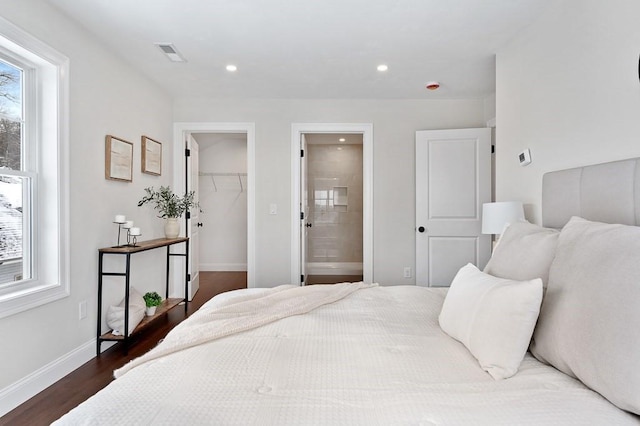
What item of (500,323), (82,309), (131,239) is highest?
(131,239)

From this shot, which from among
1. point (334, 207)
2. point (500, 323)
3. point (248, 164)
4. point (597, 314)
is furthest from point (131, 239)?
point (334, 207)

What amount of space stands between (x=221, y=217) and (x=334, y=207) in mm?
2023

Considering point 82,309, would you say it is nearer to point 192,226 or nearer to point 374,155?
point 192,226

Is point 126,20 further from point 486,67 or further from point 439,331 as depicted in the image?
point 486,67

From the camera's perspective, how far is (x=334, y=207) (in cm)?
576

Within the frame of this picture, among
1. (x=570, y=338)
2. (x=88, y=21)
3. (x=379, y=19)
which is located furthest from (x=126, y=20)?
(x=570, y=338)

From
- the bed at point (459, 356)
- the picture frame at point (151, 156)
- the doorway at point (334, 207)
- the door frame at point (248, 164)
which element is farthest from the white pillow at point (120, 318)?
the doorway at point (334, 207)

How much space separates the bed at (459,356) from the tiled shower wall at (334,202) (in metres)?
4.27

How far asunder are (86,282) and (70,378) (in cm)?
64

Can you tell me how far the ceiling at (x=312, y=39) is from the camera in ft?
6.97

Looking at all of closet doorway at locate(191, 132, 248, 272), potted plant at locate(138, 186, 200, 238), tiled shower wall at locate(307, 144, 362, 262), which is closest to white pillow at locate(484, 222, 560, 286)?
potted plant at locate(138, 186, 200, 238)

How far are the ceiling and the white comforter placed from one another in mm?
2002

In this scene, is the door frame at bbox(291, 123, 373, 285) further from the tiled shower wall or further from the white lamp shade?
the tiled shower wall

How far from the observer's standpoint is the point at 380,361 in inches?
41.8
